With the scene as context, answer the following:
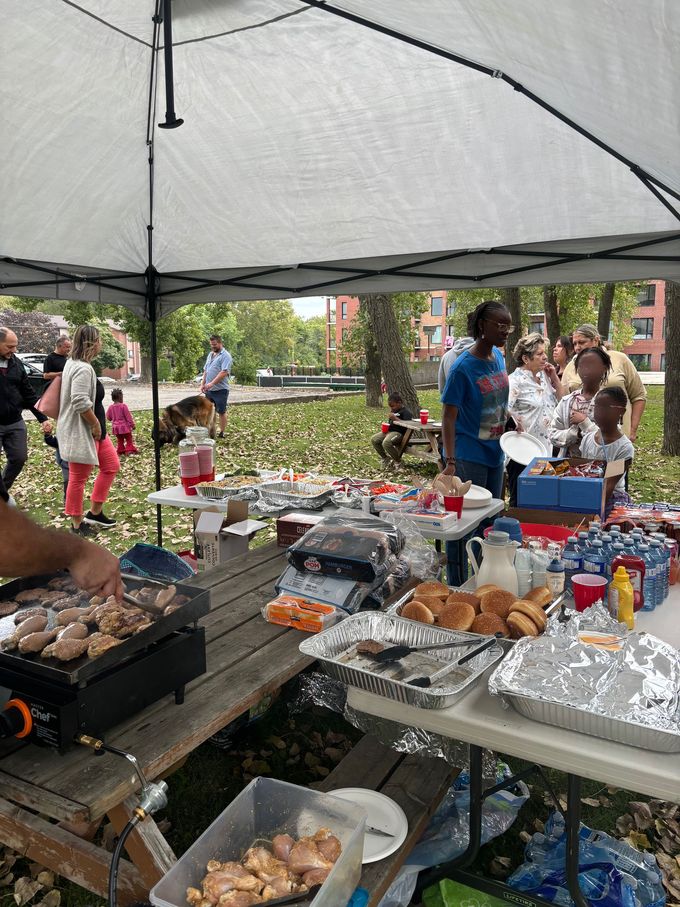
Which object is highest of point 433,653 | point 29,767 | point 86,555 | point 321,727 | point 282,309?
point 282,309

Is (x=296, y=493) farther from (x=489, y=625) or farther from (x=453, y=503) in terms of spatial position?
(x=489, y=625)

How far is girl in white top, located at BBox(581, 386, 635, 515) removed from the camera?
3.97 m

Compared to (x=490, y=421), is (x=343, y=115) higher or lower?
higher

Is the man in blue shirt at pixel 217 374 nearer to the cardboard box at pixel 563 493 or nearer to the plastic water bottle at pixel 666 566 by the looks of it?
the cardboard box at pixel 563 493

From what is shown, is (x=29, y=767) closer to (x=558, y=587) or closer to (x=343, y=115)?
(x=558, y=587)

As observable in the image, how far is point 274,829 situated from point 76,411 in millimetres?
5368


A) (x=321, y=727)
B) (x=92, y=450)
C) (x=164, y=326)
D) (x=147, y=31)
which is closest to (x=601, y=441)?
(x=321, y=727)

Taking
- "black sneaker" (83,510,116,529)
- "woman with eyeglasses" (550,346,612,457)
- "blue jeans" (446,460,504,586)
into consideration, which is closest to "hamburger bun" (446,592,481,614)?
"blue jeans" (446,460,504,586)

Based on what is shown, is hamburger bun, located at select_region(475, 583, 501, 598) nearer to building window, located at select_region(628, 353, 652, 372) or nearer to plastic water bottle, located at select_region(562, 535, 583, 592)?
plastic water bottle, located at select_region(562, 535, 583, 592)

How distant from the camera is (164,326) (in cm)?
2925

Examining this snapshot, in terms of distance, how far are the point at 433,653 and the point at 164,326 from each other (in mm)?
29105

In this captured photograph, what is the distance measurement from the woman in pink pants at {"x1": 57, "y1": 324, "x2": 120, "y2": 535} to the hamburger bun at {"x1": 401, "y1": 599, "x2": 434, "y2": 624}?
15.8ft

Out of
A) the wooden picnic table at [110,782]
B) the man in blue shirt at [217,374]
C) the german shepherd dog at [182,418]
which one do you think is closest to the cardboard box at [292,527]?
the wooden picnic table at [110,782]

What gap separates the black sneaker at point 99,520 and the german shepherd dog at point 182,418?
4.83 m
